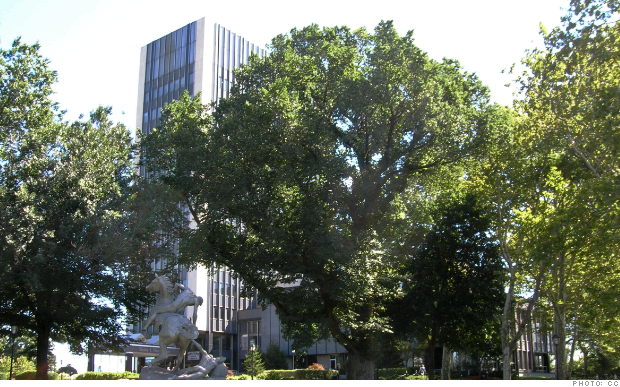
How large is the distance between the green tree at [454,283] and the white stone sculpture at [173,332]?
15.8m

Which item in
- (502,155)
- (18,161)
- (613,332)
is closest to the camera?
(18,161)

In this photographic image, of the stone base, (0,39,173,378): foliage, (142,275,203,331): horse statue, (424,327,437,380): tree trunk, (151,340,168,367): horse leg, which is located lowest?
(424,327,437,380): tree trunk

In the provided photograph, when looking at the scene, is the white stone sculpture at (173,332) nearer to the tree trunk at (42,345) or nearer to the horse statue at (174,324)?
the horse statue at (174,324)

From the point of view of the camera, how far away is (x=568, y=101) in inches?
854

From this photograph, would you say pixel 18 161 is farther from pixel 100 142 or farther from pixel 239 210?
pixel 239 210

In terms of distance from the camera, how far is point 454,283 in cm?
3058

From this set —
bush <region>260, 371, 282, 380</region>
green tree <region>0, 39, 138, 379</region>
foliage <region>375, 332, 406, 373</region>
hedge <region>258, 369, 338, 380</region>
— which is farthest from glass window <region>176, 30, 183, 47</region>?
foliage <region>375, 332, 406, 373</region>

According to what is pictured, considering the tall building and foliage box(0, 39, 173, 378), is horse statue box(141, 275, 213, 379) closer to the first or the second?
foliage box(0, 39, 173, 378)

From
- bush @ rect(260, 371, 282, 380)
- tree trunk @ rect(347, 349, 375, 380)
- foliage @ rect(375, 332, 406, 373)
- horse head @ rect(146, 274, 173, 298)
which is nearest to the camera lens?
horse head @ rect(146, 274, 173, 298)

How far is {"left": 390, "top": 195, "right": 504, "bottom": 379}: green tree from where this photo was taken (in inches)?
1164

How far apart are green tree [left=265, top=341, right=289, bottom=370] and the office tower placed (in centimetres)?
881

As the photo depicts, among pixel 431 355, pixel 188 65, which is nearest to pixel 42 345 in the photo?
pixel 431 355

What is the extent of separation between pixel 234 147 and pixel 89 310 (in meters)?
11.2

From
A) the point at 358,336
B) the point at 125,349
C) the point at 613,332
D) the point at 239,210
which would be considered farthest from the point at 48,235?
the point at 613,332
